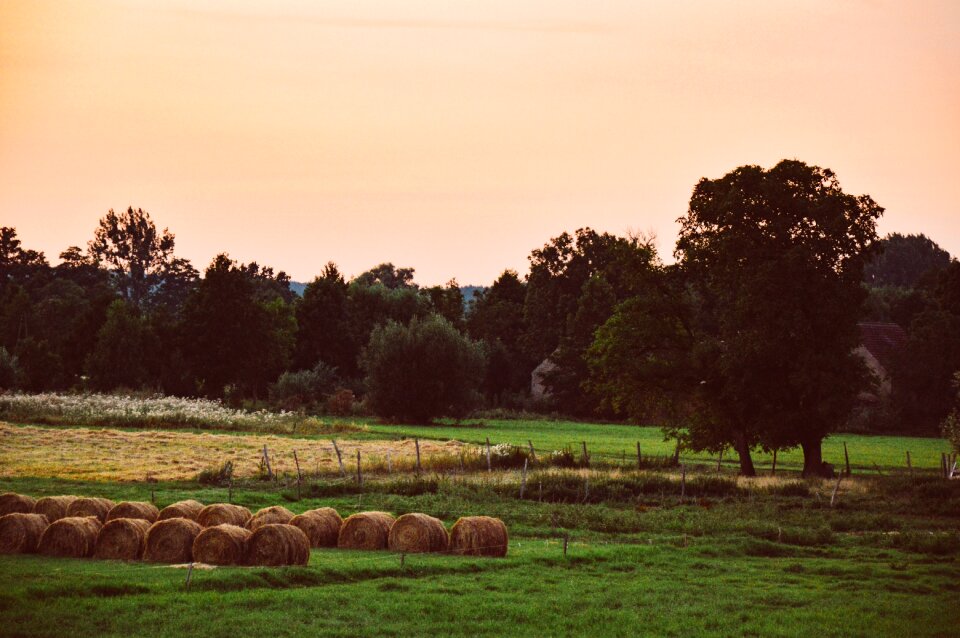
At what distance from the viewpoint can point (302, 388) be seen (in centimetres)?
11094

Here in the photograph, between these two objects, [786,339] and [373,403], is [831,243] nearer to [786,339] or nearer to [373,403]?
[786,339]

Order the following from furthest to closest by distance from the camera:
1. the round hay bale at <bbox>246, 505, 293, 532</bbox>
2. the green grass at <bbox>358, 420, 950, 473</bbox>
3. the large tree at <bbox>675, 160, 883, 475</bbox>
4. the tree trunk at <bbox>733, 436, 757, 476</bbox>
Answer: the green grass at <bbox>358, 420, 950, 473</bbox>
the tree trunk at <bbox>733, 436, 757, 476</bbox>
the large tree at <bbox>675, 160, 883, 475</bbox>
the round hay bale at <bbox>246, 505, 293, 532</bbox>

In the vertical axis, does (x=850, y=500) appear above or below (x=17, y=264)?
below

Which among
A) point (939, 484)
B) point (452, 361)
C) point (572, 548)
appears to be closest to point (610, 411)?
point (452, 361)

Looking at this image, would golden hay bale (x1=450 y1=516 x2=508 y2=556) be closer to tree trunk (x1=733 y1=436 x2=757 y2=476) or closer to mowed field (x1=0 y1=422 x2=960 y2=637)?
mowed field (x1=0 y1=422 x2=960 y2=637)

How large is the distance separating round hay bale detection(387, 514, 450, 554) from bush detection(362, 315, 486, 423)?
7015 cm

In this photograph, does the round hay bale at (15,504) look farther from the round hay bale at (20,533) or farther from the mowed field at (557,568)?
the mowed field at (557,568)

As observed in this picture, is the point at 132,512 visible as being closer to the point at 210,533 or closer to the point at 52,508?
the point at 52,508

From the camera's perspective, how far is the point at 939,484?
4425cm

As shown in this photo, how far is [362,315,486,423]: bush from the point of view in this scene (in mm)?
99125

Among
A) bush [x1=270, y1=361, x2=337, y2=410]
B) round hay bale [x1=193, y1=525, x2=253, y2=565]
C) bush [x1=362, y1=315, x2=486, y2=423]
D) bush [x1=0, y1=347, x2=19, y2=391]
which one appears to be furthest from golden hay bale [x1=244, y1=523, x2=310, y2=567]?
bush [x1=270, y1=361, x2=337, y2=410]

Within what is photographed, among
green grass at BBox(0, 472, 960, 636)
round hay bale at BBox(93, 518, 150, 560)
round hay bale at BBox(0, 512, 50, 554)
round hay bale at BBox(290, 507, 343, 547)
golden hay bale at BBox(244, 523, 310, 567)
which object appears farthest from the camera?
round hay bale at BBox(290, 507, 343, 547)

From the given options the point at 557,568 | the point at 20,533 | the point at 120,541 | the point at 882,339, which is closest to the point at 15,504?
the point at 20,533

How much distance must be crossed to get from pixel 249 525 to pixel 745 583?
39.3ft
